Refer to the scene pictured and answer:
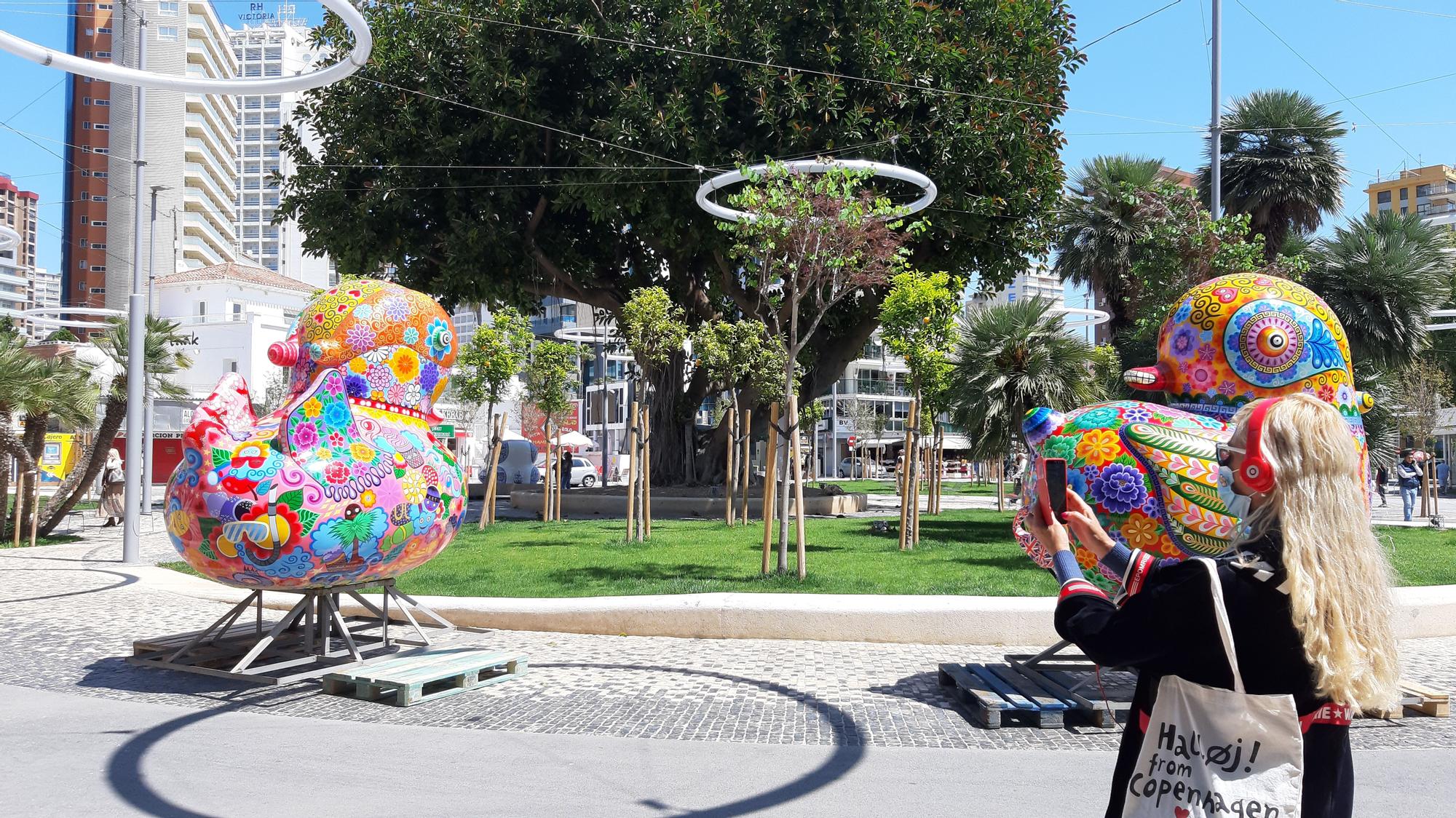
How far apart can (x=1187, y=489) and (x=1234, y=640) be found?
174 inches

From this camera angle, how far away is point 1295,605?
8.36 feet

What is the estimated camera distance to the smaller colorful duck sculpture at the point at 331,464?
7480 millimetres

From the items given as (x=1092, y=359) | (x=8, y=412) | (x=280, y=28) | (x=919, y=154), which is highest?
(x=280, y=28)

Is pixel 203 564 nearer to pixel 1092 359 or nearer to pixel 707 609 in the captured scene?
pixel 707 609

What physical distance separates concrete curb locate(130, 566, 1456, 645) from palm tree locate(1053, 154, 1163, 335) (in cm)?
1600

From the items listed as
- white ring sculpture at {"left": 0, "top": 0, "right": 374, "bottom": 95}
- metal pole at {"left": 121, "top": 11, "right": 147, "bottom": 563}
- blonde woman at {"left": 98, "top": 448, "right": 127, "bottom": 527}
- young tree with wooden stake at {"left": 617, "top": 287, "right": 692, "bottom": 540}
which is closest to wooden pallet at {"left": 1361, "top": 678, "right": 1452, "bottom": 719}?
white ring sculpture at {"left": 0, "top": 0, "right": 374, "bottom": 95}

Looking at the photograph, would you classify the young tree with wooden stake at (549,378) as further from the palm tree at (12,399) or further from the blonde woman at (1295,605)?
the blonde woman at (1295,605)

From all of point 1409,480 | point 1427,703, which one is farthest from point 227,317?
point 1427,703

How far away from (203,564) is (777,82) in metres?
15.5

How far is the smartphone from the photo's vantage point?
9.76 feet

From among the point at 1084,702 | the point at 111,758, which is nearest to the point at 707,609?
the point at 1084,702

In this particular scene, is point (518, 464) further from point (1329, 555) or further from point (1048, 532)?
point (1329, 555)

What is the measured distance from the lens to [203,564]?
304 inches

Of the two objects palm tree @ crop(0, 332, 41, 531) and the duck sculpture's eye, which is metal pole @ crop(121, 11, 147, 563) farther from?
the duck sculpture's eye
